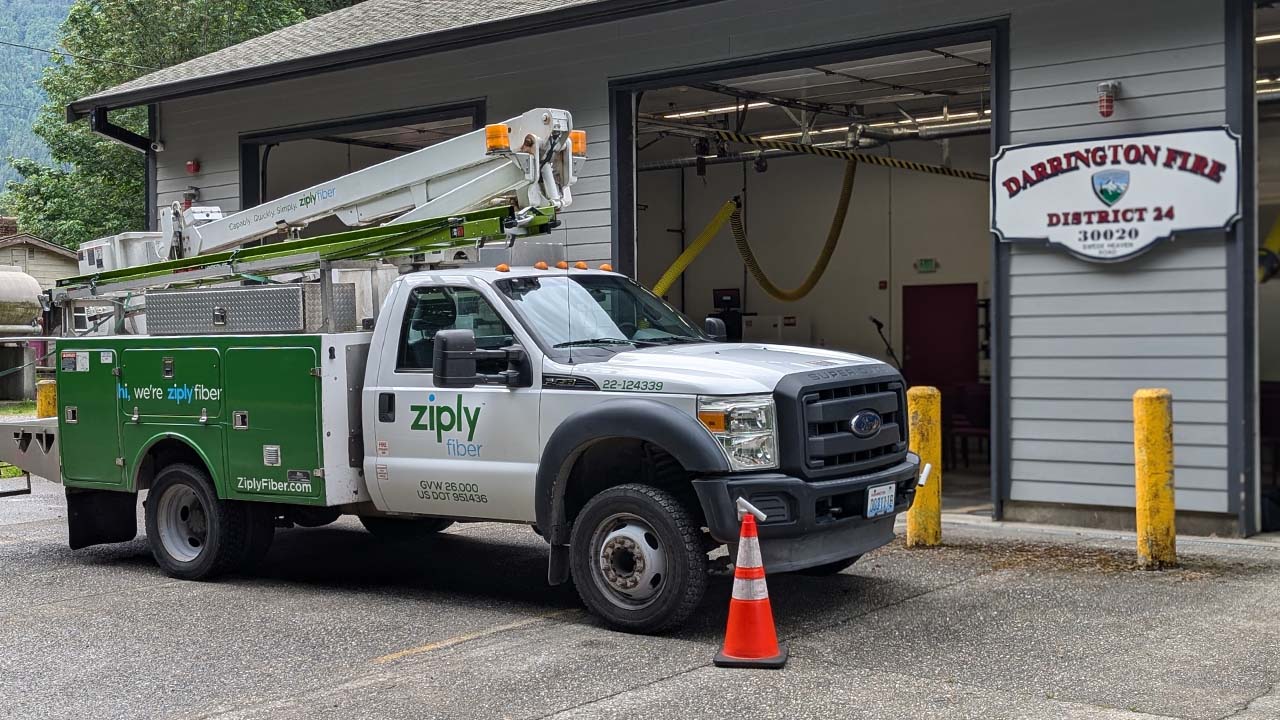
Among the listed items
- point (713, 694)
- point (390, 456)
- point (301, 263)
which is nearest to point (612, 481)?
point (390, 456)

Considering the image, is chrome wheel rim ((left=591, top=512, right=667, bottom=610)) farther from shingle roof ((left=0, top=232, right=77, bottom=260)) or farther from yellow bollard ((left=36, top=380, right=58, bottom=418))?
shingle roof ((left=0, top=232, right=77, bottom=260))

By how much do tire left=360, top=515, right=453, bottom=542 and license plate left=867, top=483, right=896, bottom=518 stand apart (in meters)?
3.94

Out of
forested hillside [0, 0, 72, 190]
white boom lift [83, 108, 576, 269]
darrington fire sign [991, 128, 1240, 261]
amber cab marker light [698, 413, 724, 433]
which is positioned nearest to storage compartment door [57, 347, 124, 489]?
white boom lift [83, 108, 576, 269]

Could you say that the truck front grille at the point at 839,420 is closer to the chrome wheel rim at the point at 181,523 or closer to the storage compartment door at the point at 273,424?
the storage compartment door at the point at 273,424

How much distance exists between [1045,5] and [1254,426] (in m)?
3.64

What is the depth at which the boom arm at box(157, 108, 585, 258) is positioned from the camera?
948cm

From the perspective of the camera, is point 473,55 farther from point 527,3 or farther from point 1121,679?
point 1121,679

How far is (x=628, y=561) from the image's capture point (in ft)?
24.9

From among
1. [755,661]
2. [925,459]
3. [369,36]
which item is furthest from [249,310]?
[369,36]

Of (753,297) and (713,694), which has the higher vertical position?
(753,297)

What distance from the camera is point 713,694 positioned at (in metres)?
6.32

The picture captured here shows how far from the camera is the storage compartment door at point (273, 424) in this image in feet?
28.9

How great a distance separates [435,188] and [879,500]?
166 inches

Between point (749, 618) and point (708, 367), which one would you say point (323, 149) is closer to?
point (708, 367)
